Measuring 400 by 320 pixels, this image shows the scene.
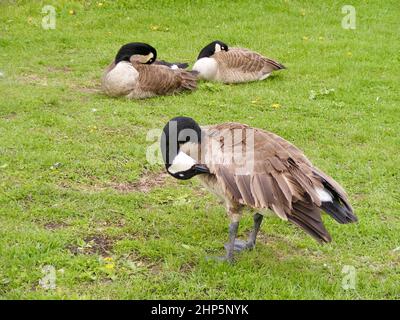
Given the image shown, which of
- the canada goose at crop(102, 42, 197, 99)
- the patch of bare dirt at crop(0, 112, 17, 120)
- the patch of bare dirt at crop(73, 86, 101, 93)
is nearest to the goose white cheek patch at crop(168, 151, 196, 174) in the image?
the patch of bare dirt at crop(0, 112, 17, 120)

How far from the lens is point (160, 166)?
280 inches

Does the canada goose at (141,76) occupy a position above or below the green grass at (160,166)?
above

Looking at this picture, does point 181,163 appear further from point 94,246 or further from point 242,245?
point 94,246

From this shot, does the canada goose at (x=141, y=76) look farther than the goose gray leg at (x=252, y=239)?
Yes

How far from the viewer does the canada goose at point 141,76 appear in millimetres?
9469

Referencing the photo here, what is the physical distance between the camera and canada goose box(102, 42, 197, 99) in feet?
31.1

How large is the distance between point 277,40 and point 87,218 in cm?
845

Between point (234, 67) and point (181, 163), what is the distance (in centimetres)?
601

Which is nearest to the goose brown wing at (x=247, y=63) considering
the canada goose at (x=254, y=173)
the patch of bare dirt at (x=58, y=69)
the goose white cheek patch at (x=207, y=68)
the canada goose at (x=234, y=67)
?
the canada goose at (x=234, y=67)

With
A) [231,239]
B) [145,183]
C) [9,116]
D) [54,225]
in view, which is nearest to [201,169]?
[231,239]

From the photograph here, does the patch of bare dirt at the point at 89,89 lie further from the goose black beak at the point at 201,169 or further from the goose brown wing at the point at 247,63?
the goose black beak at the point at 201,169

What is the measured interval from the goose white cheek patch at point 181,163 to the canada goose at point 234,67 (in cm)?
588
